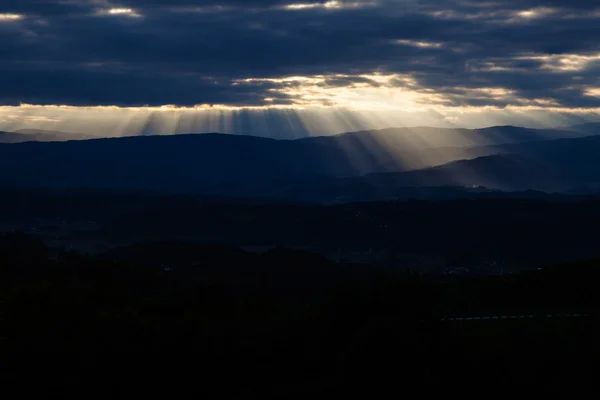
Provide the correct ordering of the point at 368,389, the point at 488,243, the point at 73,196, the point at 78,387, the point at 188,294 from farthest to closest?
the point at 73,196 < the point at 488,243 < the point at 188,294 < the point at 78,387 < the point at 368,389

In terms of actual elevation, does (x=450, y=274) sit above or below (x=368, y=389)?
below

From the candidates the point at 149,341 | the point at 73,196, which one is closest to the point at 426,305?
the point at 149,341

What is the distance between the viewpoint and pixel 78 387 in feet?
80.5

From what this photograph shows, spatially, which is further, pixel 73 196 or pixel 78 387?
pixel 73 196

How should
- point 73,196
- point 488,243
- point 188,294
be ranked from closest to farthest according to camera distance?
point 188,294
point 488,243
point 73,196

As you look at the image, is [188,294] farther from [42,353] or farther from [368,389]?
[368,389]

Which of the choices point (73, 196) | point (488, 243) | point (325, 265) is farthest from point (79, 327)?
point (73, 196)

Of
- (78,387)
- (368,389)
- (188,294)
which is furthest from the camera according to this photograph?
(188,294)

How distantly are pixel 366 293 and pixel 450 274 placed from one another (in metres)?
49.1

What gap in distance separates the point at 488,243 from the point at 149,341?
75883 mm

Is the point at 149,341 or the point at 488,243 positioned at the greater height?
the point at 149,341

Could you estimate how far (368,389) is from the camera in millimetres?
22609

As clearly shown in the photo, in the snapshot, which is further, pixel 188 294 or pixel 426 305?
pixel 188 294

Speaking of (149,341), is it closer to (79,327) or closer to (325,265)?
(79,327)
